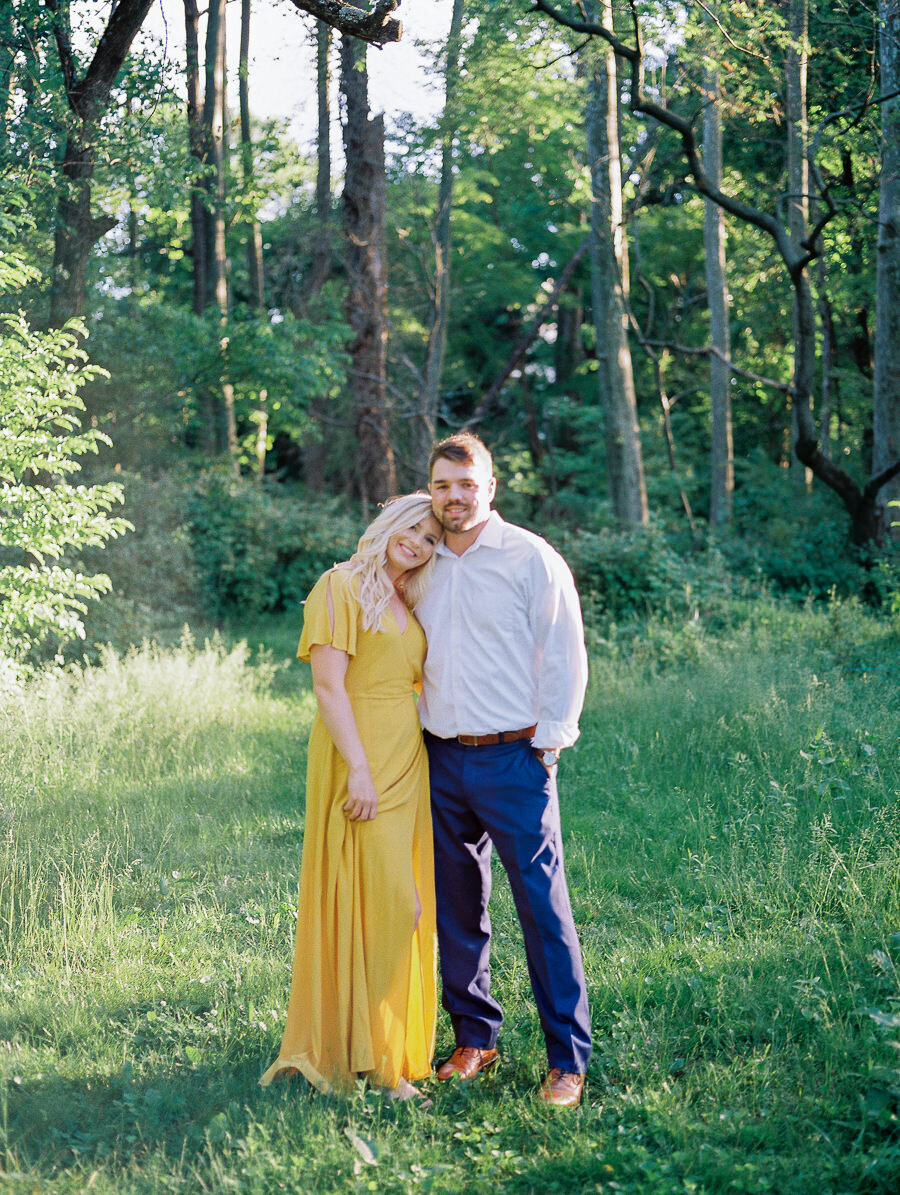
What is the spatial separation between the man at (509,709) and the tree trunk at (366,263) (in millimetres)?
11214

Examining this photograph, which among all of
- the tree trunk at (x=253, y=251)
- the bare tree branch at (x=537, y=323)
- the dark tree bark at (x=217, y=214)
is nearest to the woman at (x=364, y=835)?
the dark tree bark at (x=217, y=214)

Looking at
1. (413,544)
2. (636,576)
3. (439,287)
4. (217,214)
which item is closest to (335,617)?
(413,544)

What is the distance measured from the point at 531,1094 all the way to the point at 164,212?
12.5m

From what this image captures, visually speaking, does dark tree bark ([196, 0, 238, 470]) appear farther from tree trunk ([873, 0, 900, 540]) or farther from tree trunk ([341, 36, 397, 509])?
tree trunk ([873, 0, 900, 540])

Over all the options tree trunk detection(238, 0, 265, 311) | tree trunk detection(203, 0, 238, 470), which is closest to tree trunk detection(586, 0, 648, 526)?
tree trunk detection(203, 0, 238, 470)

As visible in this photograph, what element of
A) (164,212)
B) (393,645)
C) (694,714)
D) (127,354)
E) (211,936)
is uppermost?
(164,212)

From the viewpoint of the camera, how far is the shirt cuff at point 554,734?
348 cm

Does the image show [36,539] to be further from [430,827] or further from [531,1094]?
[531,1094]

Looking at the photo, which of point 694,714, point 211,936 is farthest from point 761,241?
point 211,936

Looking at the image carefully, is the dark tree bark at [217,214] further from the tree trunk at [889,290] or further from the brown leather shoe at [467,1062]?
the brown leather shoe at [467,1062]

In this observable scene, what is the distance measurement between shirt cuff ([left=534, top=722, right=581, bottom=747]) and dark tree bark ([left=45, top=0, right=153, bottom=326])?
8.37 meters

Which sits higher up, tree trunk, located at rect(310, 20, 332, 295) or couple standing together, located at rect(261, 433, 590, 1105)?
tree trunk, located at rect(310, 20, 332, 295)

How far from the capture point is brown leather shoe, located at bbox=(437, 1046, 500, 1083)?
3682 millimetres

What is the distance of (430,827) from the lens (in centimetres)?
375
